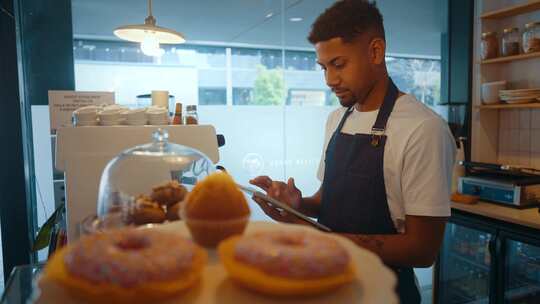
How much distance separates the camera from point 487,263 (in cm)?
261

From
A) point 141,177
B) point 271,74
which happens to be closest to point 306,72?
point 271,74

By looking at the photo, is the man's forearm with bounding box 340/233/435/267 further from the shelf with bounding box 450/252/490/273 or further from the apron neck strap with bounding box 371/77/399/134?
the shelf with bounding box 450/252/490/273

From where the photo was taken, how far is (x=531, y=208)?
2.41 meters

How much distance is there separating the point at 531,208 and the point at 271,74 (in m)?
2.34

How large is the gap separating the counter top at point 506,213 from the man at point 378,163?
1.30 metres

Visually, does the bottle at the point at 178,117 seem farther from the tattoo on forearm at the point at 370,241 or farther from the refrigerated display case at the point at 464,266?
the refrigerated display case at the point at 464,266

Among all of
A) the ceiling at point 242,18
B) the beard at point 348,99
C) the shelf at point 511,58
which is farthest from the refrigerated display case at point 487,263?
the ceiling at point 242,18

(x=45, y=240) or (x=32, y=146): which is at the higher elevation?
(x=32, y=146)

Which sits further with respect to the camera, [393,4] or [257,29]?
[257,29]

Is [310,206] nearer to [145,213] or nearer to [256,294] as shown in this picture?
[145,213]

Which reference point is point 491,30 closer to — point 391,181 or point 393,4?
point 393,4

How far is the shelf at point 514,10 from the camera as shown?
2547 mm

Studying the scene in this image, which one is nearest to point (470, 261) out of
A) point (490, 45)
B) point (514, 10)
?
point (490, 45)

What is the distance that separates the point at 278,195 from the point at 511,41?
7.69 ft
